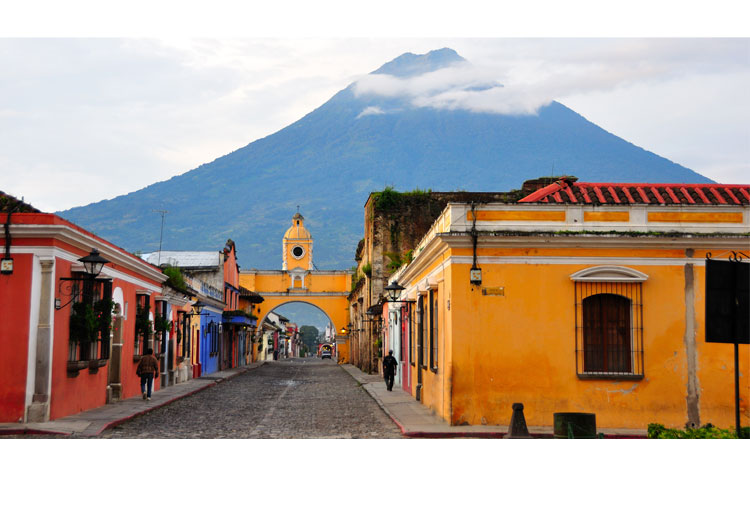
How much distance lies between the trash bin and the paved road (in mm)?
3045

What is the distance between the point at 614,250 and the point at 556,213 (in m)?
1.17

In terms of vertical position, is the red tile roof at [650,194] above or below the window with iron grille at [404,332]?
above

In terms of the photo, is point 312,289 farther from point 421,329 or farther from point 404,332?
point 421,329

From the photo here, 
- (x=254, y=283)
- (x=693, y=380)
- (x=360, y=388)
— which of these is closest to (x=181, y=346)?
(x=360, y=388)

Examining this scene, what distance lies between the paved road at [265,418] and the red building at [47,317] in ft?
4.51

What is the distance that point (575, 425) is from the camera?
10.5 metres

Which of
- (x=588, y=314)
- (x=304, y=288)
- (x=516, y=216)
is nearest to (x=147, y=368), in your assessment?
(x=516, y=216)

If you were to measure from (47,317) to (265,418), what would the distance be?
452 centimetres

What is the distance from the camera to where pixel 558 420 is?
10.6 metres

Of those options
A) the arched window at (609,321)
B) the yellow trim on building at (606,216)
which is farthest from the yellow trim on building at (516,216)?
the arched window at (609,321)

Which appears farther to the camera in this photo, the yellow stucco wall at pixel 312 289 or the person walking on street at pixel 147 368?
the yellow stucco wall at pixel 312 289

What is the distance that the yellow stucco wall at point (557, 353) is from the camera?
13359 millimetres

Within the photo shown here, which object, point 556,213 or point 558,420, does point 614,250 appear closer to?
point 556,213

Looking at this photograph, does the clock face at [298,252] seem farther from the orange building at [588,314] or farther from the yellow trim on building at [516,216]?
the yellow trim on building at [516,216]
